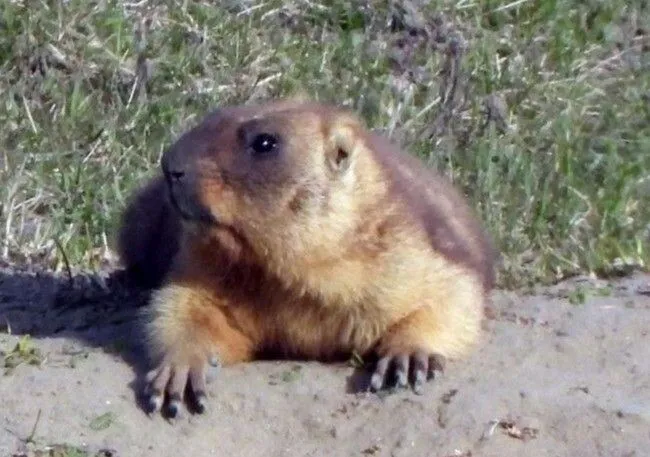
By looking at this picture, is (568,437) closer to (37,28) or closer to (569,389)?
(569,389)

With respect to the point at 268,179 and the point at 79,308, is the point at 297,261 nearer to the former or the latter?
the point at 268,179

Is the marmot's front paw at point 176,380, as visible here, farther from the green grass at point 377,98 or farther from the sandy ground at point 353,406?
the green grass at point 377,98

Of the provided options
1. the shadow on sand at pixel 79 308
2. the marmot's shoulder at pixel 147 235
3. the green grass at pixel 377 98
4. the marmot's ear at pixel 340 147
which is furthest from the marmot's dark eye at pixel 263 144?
the green grass at pixel 377 98

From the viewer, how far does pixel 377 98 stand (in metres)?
8.12

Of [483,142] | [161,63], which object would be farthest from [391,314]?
[161,63]

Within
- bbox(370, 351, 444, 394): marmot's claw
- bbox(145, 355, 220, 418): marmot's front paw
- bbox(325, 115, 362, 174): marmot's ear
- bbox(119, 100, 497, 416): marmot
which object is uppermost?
bbox(325, 115, 362, 174): marmot's ear

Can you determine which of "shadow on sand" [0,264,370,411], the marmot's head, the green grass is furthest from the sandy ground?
the green grass

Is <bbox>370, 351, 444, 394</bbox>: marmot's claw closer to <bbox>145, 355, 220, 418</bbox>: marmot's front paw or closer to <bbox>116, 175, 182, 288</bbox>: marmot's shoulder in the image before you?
<bbox>145, 355, 220, 418</bbox>: marmot's front paw

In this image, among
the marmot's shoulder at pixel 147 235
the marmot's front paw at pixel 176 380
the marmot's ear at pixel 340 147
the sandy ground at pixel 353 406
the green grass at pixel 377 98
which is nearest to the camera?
the sandy ground at pixel 353 406

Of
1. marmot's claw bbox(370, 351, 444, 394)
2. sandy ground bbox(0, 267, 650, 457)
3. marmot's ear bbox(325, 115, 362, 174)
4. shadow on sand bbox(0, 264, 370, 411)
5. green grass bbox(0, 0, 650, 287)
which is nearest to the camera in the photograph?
sandy ground bbox(0, 267, 650, 457)

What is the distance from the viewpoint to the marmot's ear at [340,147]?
17.1 feet

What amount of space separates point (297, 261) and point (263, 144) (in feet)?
1.29

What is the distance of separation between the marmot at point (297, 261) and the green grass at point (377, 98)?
1382mm

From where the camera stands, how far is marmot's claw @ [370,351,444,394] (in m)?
4.98
